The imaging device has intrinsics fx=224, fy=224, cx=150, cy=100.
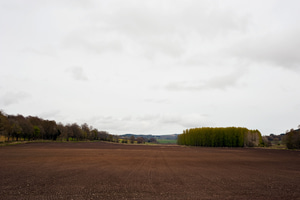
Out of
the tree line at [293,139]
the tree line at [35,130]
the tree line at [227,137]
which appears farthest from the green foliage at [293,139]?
the tree line at [35,130]

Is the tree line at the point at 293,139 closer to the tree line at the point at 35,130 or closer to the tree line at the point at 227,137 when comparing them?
the tree line at the point at 227,137

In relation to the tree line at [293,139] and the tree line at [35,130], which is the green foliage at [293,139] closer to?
the tree line at [293,139]

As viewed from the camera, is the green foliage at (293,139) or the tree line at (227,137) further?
the tree line at (227,137)

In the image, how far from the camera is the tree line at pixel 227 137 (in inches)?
5482

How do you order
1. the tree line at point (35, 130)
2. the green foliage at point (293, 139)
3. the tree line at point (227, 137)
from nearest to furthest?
the green foliage at point (293, 139), the tree line at point (35, 130), the tree line at point (227, 137)

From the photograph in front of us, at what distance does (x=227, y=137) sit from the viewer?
470 feet

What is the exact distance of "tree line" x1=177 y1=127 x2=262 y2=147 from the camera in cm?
13925

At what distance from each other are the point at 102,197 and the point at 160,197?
3548 millimetres

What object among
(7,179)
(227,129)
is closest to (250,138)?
(227,129)

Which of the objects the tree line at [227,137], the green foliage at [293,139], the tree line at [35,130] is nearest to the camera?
the green foliage at [293,139]

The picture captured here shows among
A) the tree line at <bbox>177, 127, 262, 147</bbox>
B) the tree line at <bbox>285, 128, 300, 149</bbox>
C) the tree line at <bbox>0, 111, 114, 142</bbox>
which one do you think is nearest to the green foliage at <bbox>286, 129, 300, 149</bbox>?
the tree line at <bbox>285, 128, 300, 149</bbox>

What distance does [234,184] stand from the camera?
726 inches

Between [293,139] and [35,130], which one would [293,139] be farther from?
[35,130]

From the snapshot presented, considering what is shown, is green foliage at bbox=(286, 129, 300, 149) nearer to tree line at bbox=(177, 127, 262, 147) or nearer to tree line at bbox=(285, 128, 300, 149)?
tree line at bbox=(285, 128, 300, 149)
